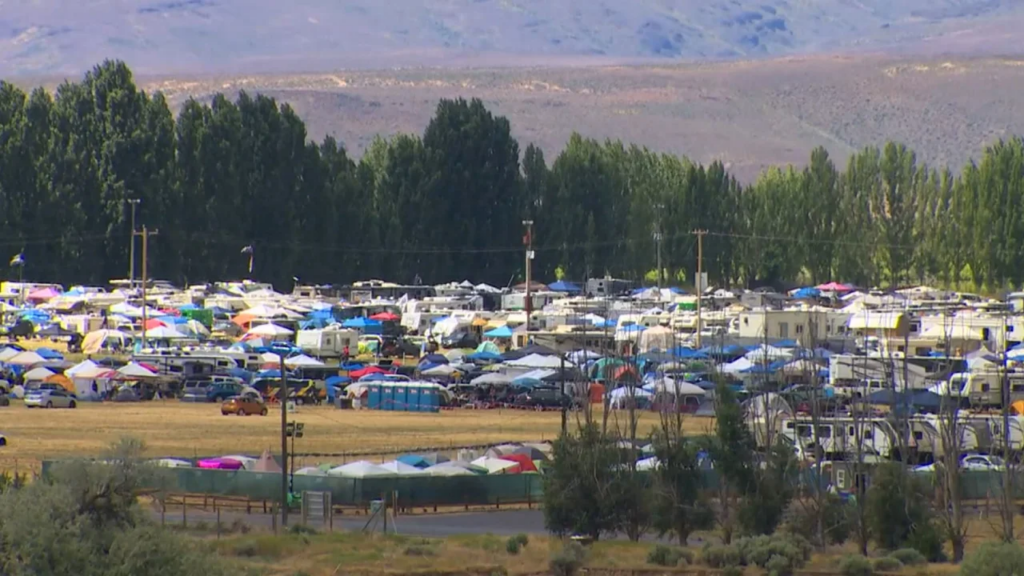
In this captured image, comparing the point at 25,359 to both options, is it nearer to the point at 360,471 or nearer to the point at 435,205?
the point at 360,471

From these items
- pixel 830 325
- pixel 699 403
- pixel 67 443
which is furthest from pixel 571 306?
pixel 67 443

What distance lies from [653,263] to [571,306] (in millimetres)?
19364

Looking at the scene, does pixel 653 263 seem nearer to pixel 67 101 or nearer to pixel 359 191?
pixel 359 191

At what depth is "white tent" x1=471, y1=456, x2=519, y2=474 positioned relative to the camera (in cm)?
3492

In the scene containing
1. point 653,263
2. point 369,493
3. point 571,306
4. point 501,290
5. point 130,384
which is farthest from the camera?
point 653,263

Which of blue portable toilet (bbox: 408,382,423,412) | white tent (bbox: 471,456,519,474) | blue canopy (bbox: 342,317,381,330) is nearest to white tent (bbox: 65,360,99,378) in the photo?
blue portable toilet (bbox: 408,382,423,412)

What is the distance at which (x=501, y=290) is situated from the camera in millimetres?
77750

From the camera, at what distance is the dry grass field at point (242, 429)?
37938 mm

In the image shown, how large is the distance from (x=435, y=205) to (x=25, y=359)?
3185cm

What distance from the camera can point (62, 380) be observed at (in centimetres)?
5047

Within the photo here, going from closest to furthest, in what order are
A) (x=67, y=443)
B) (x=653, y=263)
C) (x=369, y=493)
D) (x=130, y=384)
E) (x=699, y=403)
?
(x=369, y=493), (x=67, y=443), (x=699, y=403), (x=130, y=384), (x=653, y=263)

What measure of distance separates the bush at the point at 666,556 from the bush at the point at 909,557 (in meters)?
3.03

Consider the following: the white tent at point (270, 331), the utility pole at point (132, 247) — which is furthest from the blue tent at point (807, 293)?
the utility pole at point (132, 247)

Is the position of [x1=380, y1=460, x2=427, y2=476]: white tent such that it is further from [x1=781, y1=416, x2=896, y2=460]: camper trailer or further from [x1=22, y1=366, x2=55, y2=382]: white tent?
[x1=22, y1=366, x2=55, y2=382]: white tent
